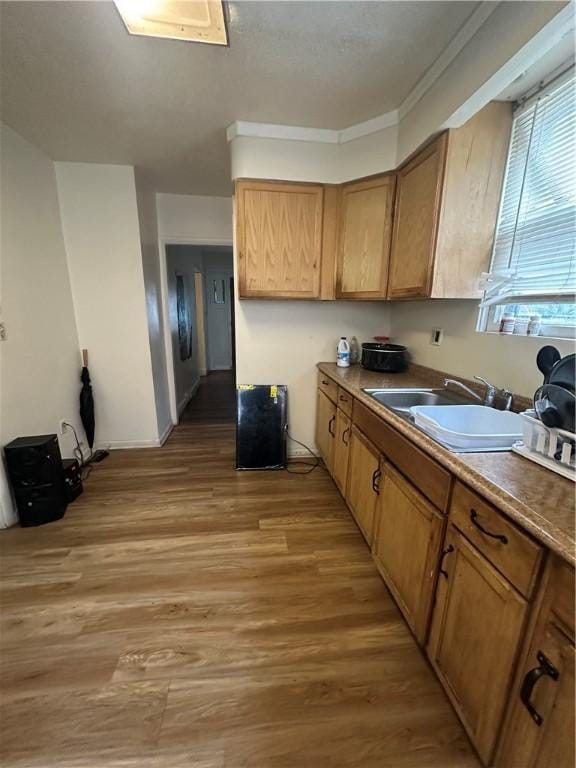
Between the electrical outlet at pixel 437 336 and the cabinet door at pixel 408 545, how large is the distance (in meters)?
1.07

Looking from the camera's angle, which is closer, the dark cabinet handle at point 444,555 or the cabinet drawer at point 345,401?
the dark cabinet handle at point 444,555

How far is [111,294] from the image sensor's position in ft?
9.46

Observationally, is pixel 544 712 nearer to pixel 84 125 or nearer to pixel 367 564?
pixel 367 564

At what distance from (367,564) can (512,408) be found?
112 centimetres

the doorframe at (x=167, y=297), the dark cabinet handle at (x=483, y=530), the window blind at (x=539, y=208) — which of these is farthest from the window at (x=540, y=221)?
the doorframe at (x=167, y=297)

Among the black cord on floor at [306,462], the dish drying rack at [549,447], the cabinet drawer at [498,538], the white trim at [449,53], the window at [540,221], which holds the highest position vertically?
the white trim at [449,53]

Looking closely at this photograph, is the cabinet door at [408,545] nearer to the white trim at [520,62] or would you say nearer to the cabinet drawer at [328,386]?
the cabinet drawer at [328,386]

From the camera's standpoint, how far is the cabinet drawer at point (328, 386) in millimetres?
2297

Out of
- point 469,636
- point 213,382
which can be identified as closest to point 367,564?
point 469,636

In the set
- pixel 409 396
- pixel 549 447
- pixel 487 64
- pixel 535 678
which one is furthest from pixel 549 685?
pixel 487 64

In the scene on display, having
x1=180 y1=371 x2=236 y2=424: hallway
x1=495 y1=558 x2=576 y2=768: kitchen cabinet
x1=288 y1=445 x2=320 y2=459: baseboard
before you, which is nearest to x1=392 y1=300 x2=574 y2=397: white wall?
x1=495 y1=558 x2=576 y2=768: kitchen cabinet

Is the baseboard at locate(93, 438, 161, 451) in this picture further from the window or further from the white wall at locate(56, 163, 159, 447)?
the window

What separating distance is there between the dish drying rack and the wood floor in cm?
97

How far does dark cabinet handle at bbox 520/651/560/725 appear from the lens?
27.9 inches
